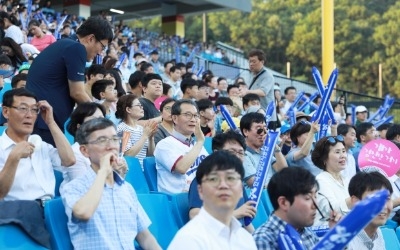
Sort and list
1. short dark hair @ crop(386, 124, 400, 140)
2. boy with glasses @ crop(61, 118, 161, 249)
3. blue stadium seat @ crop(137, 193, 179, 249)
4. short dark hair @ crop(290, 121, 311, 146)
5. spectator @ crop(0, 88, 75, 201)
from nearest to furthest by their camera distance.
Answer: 1. boy with glasses @ crop(61, 118, 161, 249)
2. spectator @ crop(0, 88, 75, 201)
3. blue stadium seat @ crop(137, 193, 179, 249)
4. short dark hair @ crop(290, 121, 311, 146)
5. short dark hair @ crop(386, 124, 400, 140)

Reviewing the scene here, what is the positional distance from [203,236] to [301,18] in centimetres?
4217

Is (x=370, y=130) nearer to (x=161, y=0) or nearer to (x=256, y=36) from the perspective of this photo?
(x=161, y=0)

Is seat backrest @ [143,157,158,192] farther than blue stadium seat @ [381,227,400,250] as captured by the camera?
Yes

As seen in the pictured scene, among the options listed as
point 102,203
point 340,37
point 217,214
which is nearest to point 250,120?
point 102,203

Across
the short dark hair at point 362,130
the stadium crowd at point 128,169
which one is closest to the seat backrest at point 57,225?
the stadium crowd at point 128,169

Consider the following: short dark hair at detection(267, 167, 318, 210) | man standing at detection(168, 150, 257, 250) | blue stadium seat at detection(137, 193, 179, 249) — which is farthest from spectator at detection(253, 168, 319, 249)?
blue stadium seat at detection(137, 193, 179, 249)

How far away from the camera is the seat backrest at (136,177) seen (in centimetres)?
472

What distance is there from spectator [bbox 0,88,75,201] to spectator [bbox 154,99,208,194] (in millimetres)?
983

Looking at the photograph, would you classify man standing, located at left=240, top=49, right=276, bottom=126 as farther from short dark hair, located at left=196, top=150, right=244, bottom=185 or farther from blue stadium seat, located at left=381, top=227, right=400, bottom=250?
short dark hair, located at left=196, top=150, right=244, bottom=185

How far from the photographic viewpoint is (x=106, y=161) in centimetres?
311

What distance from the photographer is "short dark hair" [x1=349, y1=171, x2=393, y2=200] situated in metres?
3.94

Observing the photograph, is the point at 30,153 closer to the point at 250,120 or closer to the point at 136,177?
the point at 136,177

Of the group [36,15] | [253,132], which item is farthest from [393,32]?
[253,132]

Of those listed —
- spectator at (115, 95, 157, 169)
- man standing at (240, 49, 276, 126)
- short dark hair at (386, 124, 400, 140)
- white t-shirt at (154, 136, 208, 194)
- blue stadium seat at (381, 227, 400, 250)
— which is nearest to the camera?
blue stadium seat at (381, 227, 400, 250)
